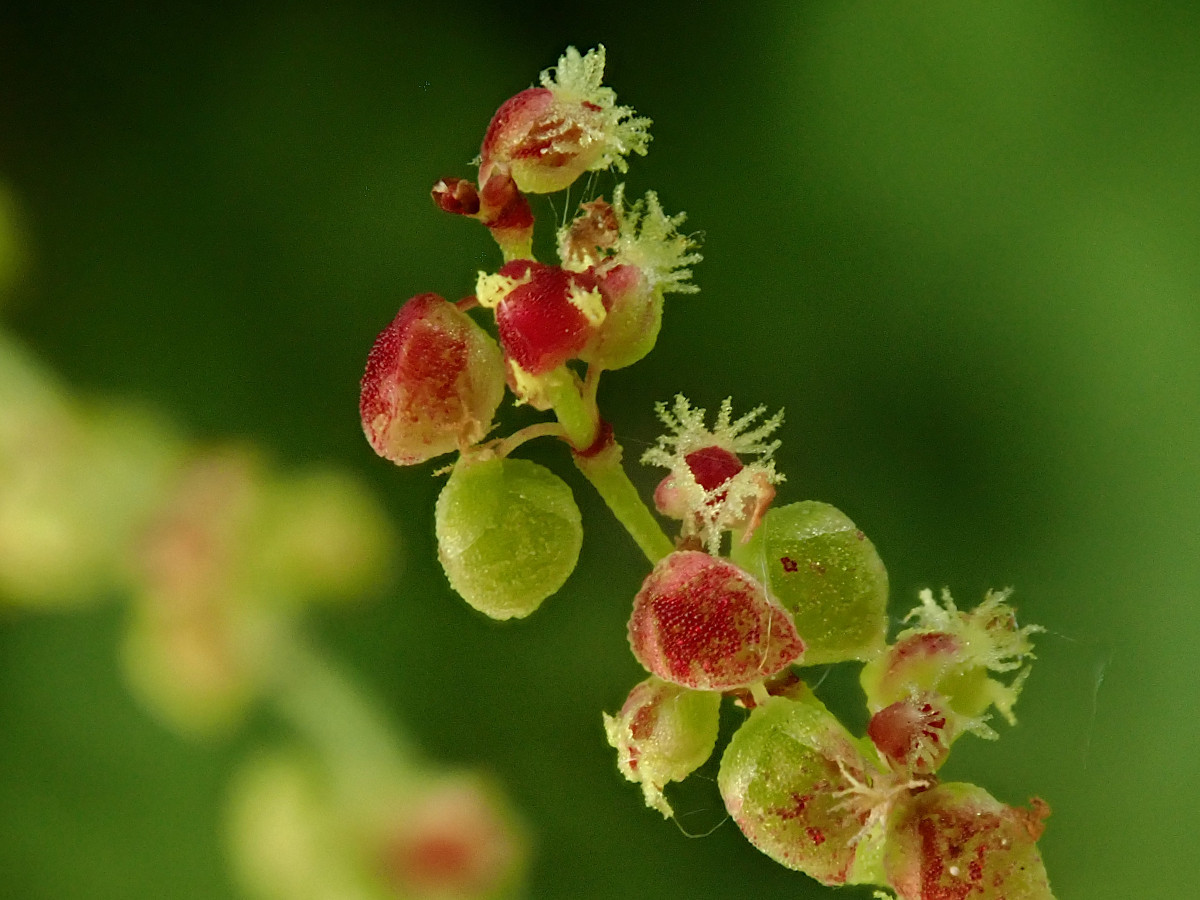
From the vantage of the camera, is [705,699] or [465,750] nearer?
[705,699]

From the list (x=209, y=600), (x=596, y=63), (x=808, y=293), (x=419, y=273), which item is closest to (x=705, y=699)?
(x=596, y=63)

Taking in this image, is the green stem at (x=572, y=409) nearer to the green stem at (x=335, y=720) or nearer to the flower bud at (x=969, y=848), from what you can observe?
the flower bud at (x=969, y=848)

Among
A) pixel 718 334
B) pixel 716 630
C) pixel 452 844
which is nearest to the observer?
pixel 716 630

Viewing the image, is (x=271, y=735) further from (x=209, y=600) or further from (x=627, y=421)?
(x=627, y=421)

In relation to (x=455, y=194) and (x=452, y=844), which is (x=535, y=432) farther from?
(x=452, y=844)

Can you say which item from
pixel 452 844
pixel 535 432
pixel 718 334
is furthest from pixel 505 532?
pixel 452 844

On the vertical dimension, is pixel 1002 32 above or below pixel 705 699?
above

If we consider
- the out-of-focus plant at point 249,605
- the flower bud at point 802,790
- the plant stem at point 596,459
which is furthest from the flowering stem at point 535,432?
the out-of-focus plant at point 249,605
